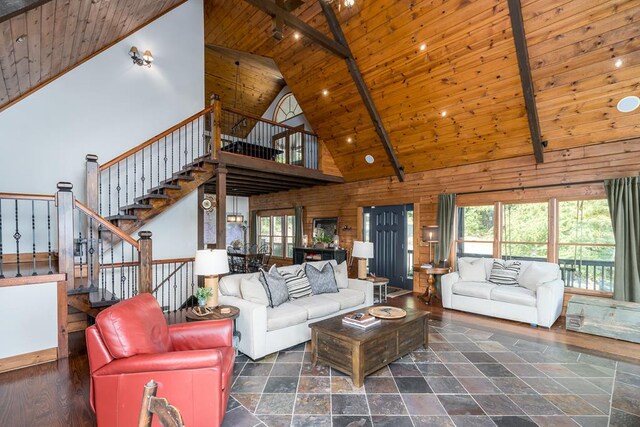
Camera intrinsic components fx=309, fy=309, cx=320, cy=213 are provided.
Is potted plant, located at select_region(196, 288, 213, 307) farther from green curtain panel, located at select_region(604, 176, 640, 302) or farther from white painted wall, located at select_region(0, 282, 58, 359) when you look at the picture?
green curtain panel, located at select_region(604, 176, 640, 302)

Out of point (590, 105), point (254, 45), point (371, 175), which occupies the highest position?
point (254, 45)

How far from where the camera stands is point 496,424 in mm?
2254

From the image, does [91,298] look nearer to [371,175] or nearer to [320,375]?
[320,375]

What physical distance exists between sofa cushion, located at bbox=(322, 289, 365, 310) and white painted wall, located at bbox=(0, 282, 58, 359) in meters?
3.09

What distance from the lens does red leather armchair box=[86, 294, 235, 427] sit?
6.12 feet

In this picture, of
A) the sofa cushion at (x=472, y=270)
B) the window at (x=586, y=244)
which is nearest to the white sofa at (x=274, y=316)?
the sofa cushion at (x=472, y=270)

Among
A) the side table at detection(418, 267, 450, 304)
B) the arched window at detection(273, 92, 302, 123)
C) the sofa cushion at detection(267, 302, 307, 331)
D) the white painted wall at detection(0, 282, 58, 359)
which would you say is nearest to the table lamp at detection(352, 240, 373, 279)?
the side table at detection(418, 267, 450, 304)

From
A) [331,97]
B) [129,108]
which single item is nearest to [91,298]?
[129,108]

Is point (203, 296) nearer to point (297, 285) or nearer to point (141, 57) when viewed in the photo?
point (297, 285)

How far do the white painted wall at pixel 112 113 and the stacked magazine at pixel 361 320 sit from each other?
4.14 m

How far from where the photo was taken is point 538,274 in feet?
15.4

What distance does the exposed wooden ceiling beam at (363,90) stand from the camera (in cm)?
514

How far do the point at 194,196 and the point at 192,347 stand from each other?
14.2ft

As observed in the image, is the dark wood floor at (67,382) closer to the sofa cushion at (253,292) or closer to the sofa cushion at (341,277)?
the sofa cushion at (253,292)
